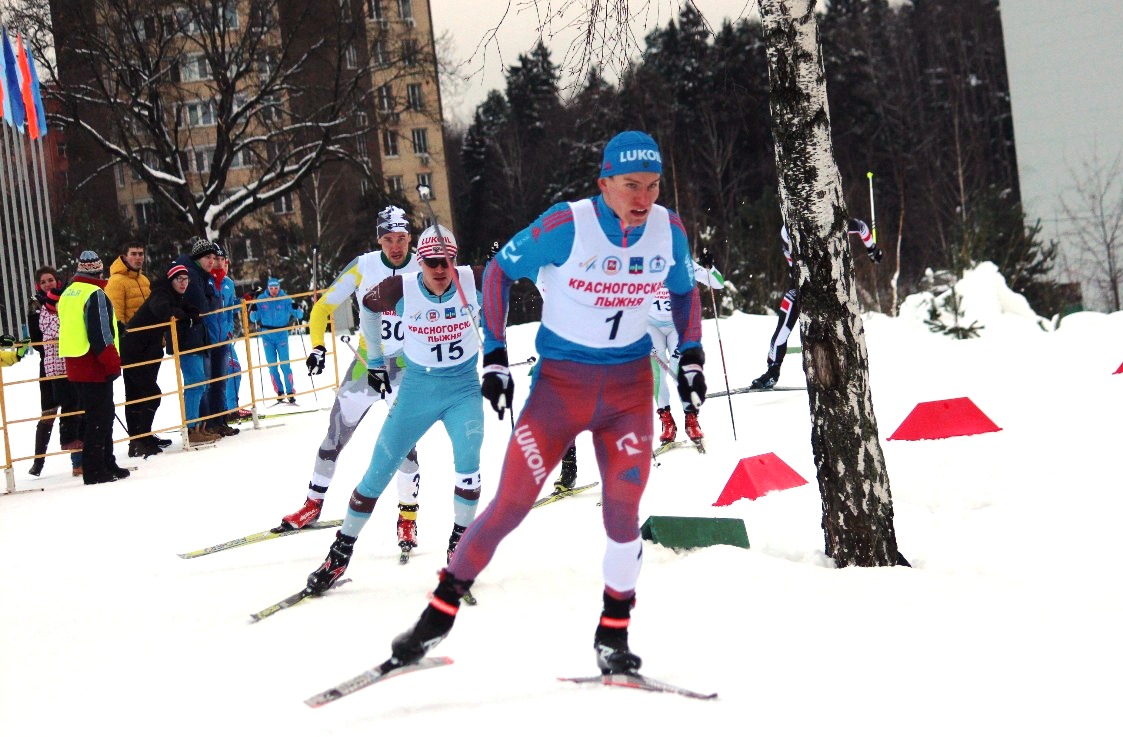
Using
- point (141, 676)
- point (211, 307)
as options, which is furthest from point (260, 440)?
point (141, 676)

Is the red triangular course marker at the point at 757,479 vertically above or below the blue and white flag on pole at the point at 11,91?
below

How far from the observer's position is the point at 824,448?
5.63 metres

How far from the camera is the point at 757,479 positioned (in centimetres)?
745

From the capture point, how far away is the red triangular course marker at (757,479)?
24.0 feet

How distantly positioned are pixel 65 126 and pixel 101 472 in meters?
19.0

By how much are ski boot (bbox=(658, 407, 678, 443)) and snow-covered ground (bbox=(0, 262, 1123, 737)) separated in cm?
31

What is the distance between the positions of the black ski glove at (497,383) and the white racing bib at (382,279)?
8.31 ft

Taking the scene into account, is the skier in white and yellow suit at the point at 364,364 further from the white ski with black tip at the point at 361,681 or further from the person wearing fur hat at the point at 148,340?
the person wearing fur hat at the point at 148,340

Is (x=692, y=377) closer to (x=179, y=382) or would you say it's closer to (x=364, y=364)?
(x=364, y=364)

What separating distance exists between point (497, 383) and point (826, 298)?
2.04 m

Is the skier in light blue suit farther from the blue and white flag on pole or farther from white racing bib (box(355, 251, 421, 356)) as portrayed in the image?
the blue and white flag on pole

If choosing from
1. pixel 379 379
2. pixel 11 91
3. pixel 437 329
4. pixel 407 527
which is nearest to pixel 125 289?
pixel 379 379

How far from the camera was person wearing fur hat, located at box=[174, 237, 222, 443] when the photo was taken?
12498 mm

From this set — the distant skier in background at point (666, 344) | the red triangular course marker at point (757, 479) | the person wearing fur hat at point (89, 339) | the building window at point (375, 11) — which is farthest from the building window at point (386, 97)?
the red triangular course marker at point (757, 479)
